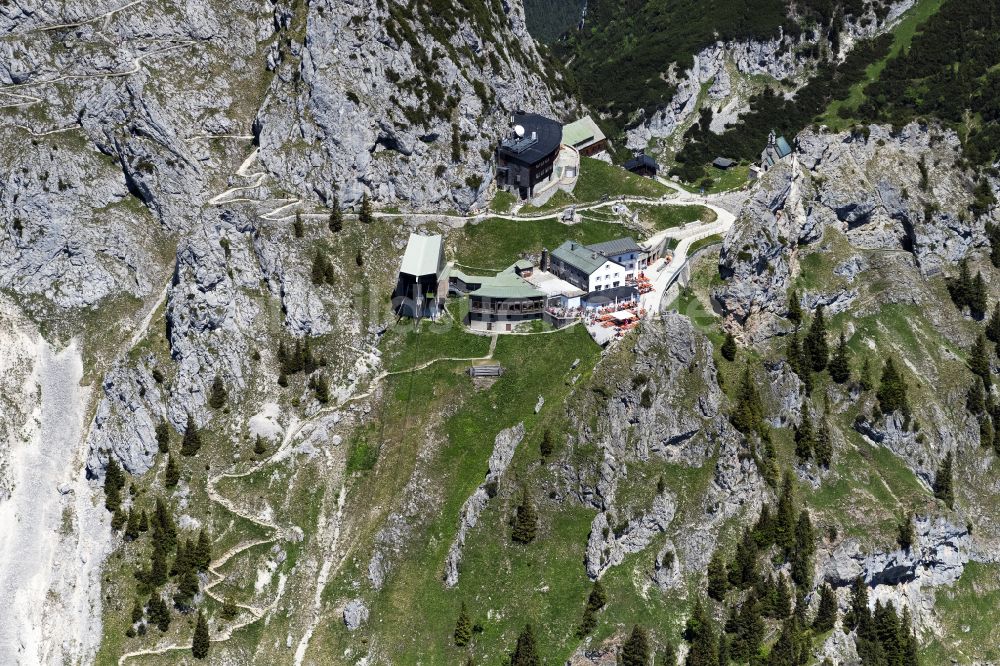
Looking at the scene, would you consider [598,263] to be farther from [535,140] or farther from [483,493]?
[483,493]

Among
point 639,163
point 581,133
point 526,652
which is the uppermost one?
point 581,133

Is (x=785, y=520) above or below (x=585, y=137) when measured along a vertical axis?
below

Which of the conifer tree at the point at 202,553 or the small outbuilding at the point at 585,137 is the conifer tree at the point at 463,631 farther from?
the small outbuilding at the point at 585,137

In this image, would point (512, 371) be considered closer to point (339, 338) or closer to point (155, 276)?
point (339, 338)

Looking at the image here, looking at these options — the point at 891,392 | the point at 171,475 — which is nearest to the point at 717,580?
the point at 891,392

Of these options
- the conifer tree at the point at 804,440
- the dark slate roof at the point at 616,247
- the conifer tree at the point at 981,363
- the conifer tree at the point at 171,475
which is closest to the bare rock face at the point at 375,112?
the dark slate roof at the point at 616,247

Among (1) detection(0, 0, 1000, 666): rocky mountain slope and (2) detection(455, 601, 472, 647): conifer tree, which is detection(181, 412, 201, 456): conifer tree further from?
(2) detection(455, 601, 472, 647): conifer tree
